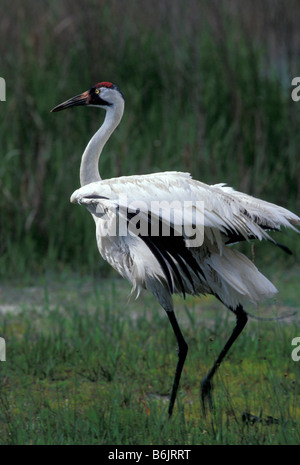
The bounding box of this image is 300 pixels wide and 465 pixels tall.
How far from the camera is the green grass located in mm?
3883

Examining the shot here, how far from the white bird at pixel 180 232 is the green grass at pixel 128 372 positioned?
30 cm

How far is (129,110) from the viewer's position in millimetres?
7777

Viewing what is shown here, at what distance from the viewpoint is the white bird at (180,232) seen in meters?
4.02

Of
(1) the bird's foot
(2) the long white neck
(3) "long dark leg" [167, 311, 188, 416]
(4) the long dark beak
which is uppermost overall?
(4) the long dark beak

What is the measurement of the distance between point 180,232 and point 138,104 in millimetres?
3987

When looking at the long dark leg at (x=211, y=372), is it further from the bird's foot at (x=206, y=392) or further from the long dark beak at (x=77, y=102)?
the long dark beak at (x=77, y=102)

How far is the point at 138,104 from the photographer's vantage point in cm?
782

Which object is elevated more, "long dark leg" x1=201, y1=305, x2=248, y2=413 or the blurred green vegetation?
the blurred green vegetation

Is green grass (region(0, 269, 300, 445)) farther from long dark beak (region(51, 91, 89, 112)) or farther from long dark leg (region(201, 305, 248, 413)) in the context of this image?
long dark beak (region(51, 91, 89, 112))

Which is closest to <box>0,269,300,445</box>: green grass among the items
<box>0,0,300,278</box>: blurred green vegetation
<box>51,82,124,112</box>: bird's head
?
<box>0,0,300,278</box>: blurred green vegetation

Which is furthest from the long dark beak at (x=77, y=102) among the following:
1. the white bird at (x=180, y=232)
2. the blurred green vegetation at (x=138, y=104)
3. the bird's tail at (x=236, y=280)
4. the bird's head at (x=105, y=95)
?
the blurred green vegetation at (x=138, y=104)

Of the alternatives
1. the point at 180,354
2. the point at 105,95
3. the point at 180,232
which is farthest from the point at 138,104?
the point at 180,232

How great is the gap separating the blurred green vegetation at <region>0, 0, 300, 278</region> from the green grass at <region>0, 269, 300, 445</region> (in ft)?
2.38
